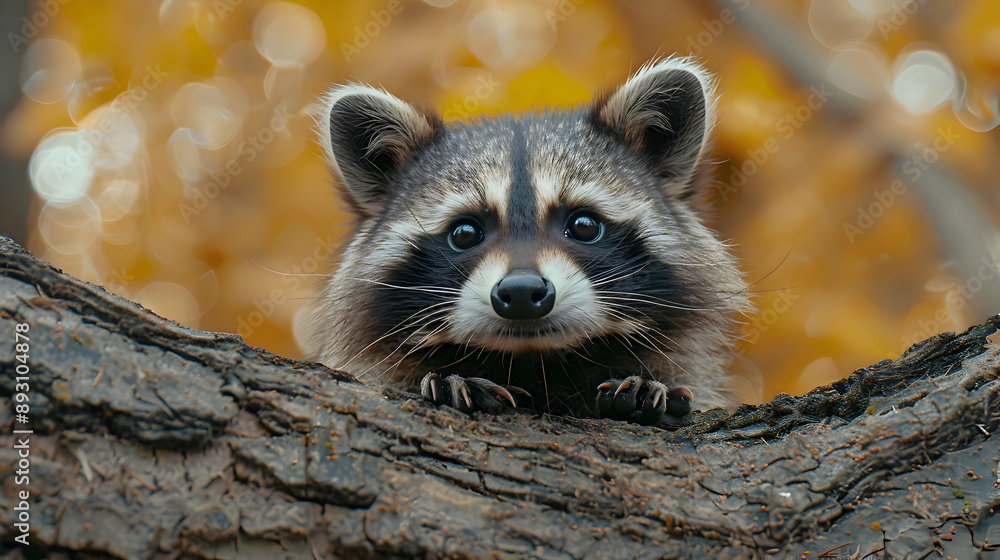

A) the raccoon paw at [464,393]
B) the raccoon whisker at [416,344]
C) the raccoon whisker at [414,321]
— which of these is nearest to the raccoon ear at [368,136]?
the raccoon whisker at [414,321]

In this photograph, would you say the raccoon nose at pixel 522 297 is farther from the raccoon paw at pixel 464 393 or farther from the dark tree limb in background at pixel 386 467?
the dark tree limb in background at pixel 386 467

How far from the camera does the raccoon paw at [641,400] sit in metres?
3.64

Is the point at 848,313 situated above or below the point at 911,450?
above

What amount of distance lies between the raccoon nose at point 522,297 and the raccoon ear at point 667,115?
180 centimetres

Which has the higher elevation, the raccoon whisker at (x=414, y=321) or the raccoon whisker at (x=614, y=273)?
the raccoon whisker at (x=614, y=273)

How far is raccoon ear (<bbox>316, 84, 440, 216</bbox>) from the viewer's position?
5.04 metres

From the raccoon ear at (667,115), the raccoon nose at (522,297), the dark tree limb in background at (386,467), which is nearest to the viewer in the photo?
the dark tree limb in background at (386,467)

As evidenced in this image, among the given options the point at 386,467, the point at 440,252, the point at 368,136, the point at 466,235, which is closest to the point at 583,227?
the point at 466,235

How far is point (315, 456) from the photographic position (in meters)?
2.69

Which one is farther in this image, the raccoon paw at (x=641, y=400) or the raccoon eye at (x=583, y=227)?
the raccoon eye at (x=583, y=227)

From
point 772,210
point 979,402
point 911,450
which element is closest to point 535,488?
point 911,450

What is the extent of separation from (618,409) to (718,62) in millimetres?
3568

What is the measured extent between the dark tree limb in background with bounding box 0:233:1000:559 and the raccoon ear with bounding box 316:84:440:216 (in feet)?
7.96

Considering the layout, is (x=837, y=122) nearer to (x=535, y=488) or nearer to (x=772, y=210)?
(x=772, y=210)
